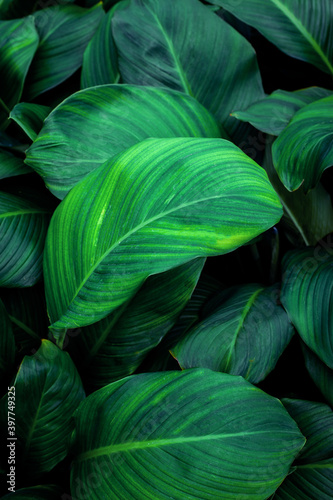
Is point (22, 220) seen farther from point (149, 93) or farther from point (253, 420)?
point (253, 420)

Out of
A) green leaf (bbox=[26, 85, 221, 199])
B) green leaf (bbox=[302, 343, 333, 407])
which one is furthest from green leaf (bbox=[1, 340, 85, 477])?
green leaf (bbox=[302, 343, 333, 407])

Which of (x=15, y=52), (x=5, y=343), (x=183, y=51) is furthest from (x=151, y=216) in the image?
(x=15, y=52)

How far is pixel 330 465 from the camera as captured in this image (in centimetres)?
75

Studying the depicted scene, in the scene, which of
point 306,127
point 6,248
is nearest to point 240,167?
point 306,127

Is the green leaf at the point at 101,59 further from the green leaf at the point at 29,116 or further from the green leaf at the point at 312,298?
the green leaf at the point at 312,298

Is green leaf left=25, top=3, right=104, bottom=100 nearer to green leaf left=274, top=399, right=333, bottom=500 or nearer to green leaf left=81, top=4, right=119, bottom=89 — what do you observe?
green leaf left=81, top=4, right=119, bottom=89

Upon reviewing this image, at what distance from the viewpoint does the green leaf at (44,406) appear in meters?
0.74

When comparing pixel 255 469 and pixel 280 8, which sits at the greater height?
pixel 280 8

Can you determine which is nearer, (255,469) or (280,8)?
Result: (255,469)

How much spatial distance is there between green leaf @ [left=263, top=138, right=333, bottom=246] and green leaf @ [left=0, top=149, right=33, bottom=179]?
53cm

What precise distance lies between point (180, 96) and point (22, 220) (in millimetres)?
396

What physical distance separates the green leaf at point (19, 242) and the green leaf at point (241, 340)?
33 centimetres

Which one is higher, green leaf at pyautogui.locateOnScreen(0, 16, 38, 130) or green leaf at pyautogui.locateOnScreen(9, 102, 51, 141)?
green leaf at pyautogui.locateOnScreen(0, 16, 38, 130)

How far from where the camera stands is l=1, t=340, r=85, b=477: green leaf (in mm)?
735
